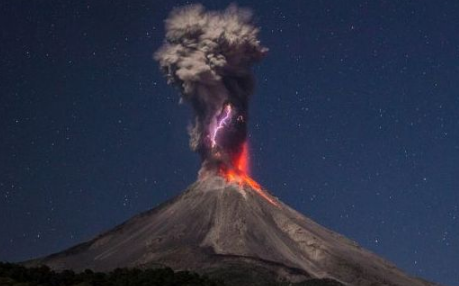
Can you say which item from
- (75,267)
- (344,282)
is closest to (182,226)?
(75,267)

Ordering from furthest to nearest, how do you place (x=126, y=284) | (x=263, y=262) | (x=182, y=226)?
1. (x=182, y=226)
2. (x=263, y=262)
3. (x=126, y=284)

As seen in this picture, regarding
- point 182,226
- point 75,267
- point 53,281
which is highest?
point 182,226

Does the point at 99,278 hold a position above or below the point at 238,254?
below

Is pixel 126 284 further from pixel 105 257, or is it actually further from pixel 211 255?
pixel 105 257

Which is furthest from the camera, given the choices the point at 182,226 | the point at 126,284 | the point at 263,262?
the point at 182,226

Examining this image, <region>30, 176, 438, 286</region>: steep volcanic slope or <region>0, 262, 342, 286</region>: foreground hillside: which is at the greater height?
→ <region>30, 176, 438, 286</region>: steep volcanic slope

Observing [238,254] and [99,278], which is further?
[238,254]

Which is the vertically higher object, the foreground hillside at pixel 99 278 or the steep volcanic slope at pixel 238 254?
the steep volcanic slope at pixel 238 254

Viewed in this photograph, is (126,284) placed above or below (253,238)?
below

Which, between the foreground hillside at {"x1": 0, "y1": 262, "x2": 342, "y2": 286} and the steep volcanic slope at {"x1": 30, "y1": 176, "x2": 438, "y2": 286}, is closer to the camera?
the foreground hillside at {"x1": 0, "y1": 262, "x2": 342, "y2": 286}

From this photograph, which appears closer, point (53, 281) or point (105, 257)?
point (53, 281)

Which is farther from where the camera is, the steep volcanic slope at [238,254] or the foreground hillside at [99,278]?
the steep volcanic slope at [238,254]
